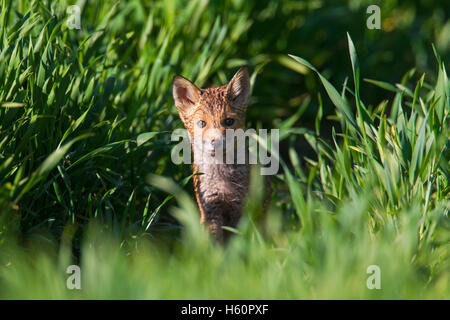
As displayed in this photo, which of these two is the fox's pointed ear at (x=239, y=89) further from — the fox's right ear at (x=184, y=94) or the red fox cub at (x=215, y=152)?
the fox's right ear at (x=184, y=94)

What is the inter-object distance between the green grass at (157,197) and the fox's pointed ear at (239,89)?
16.6 inches

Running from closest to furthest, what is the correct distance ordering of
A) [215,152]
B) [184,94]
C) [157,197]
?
1. [215,152]
2. [184,94]
3. [157,197]

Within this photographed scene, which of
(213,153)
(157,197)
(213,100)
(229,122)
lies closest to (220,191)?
(213,153)

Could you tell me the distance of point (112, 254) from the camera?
2.54m

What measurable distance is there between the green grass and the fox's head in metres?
0.26

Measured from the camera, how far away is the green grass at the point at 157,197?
2.38 m

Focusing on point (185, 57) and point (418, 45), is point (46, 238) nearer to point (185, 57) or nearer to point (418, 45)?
point (185, 57)

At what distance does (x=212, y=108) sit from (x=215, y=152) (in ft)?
0.76

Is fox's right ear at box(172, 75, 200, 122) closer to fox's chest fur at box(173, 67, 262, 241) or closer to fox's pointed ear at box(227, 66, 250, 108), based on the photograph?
fox's chest fur at box(173, 67, 262, 241)

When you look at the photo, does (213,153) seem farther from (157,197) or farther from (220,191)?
(157,197)

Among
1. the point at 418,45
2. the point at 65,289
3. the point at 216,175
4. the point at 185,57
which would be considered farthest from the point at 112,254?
the point at 418,45

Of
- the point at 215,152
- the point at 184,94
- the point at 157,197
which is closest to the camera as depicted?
the point at 215,152

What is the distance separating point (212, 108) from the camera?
2994mm

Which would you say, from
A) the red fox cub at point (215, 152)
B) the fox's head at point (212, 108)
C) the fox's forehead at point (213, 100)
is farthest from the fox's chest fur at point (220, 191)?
the fox's forehead at point (213, 100)
